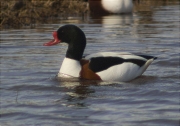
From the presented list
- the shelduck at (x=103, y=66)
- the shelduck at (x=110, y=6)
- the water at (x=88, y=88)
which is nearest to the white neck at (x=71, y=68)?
the shelduck at (x=103, y=66)

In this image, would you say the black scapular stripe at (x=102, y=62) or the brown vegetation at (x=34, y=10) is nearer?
the black scapular stripe at (x=102, y=62)

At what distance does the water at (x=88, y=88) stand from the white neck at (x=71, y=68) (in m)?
0.15

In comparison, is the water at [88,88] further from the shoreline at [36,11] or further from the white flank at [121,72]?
the shoreline at [36,11]

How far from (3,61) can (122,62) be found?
8.27 ft

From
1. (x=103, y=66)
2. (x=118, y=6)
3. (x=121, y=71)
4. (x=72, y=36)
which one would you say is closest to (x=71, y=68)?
(x=103, y=66)

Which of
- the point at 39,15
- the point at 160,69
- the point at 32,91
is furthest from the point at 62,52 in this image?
the point at 39,15

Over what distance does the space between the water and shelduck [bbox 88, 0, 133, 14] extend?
15.3 feet

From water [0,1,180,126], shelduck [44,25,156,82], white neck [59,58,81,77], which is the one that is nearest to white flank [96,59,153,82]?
shelduck [44,25,156,82]

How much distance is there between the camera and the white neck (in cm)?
1026

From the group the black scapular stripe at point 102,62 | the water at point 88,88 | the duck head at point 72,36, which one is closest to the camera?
the water at point 88,88

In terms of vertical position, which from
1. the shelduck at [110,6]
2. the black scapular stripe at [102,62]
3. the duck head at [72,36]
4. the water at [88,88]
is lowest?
the shelduck at [110,6]

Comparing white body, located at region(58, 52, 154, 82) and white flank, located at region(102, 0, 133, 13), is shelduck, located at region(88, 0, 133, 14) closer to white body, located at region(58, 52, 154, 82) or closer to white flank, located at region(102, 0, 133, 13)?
white flank, located at region(102, 0, 133, 13)

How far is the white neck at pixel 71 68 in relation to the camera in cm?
1026

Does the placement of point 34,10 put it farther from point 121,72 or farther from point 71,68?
point 121,72
